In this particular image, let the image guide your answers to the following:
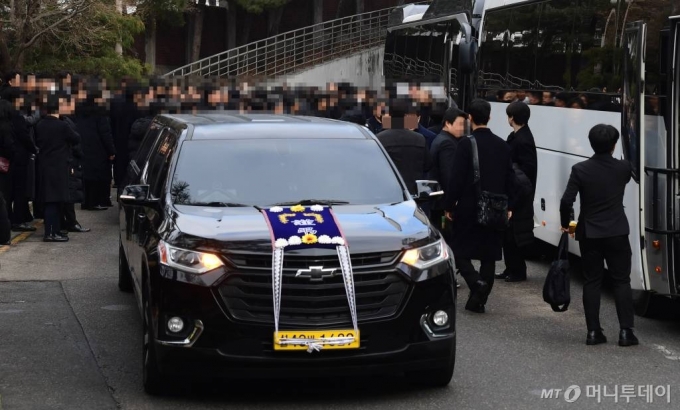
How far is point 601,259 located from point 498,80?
20.5ft

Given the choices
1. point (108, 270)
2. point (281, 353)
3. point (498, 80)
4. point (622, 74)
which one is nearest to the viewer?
point (281, 353)

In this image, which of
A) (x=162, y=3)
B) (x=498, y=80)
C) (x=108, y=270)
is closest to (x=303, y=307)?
(x=108, y=270)

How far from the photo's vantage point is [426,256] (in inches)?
300

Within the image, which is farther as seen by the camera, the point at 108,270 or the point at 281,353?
the point at 108,270

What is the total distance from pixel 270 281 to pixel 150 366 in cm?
94

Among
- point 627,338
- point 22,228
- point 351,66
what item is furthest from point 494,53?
point 351,66

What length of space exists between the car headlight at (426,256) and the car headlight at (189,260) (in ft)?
3.63

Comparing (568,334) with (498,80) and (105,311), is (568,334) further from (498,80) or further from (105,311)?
(498,80)

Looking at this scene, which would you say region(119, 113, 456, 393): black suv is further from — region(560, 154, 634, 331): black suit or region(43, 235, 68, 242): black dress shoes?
region(43, 235, 68, 242): black dress shoes

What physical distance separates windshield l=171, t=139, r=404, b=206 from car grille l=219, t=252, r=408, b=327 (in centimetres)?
91

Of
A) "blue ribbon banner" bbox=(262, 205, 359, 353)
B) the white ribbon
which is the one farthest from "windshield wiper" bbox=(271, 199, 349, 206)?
the white ribbon

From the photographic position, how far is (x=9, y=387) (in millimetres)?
8000

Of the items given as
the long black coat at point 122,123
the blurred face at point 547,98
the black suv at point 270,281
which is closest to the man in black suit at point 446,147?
the blurred face at point 547,98

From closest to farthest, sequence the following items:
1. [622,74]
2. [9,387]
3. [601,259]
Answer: [9,387], [601,259], [622,74]
